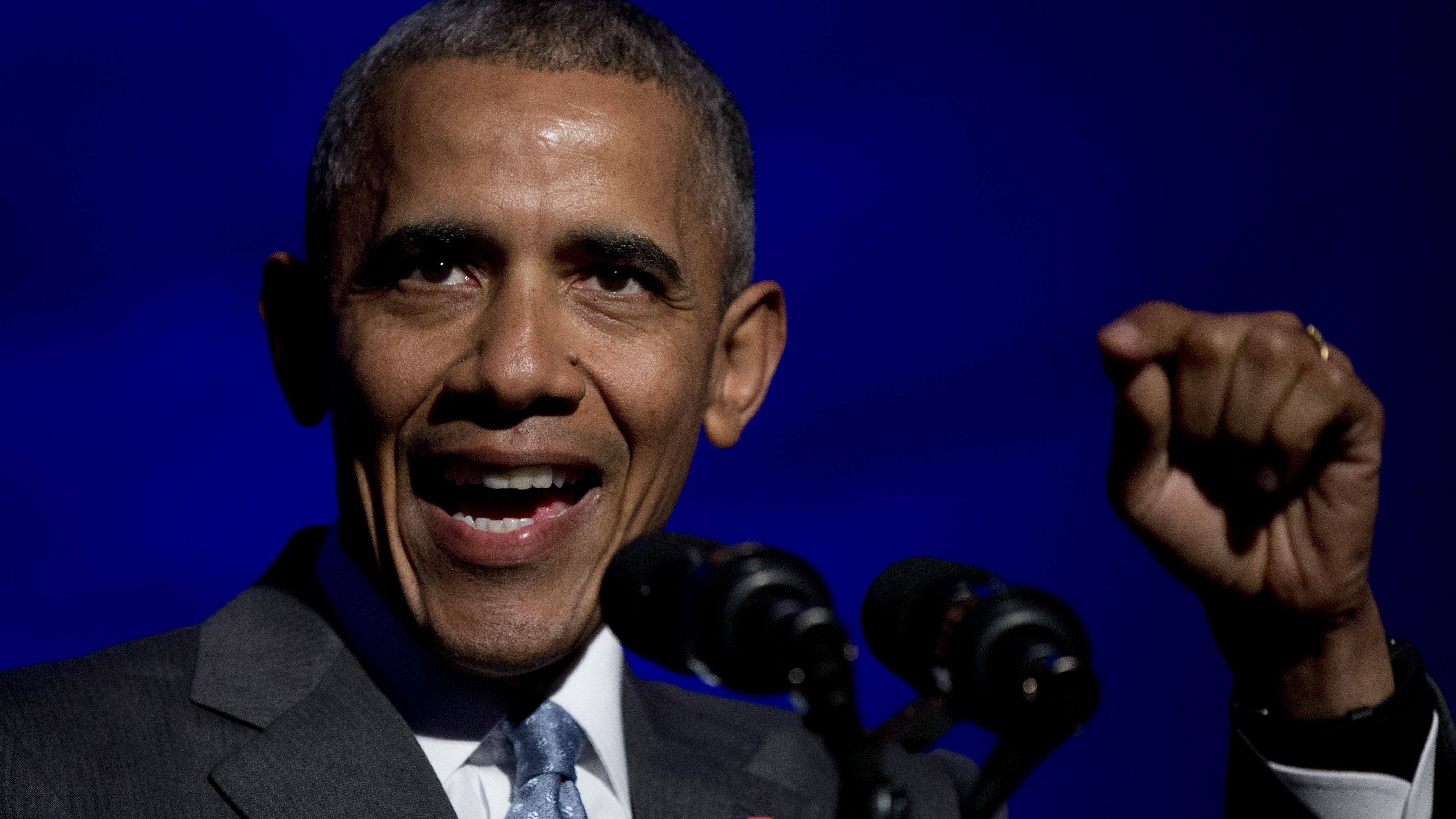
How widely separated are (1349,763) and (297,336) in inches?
63.9

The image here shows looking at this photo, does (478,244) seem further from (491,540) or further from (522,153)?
(491,540)

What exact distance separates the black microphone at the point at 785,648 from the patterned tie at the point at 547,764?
817 millimetres

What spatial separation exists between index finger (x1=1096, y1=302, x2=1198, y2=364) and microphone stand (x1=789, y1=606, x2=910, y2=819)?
1.61ft

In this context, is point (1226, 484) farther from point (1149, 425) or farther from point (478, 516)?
point (478, 516)

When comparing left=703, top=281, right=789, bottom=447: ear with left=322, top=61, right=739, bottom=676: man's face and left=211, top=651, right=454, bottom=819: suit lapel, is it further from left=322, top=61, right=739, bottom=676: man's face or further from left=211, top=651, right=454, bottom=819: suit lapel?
left=211, top=651, right=454, bottom=819: suit lapel

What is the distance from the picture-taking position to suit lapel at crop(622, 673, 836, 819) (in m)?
2.02

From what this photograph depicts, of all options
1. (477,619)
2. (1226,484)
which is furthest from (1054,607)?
(477,619)

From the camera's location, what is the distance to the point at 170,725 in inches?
70.4

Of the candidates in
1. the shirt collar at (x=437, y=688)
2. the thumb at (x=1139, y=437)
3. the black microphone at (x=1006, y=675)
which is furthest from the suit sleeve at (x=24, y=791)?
the thumb at (x=1139, y=437)

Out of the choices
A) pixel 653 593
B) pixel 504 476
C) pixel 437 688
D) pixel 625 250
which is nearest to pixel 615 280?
pixel 625 250

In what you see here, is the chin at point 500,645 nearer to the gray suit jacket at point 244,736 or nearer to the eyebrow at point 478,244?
the gray suit jacket at point 244,736

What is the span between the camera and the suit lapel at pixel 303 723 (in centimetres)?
172

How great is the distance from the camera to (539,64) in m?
1.88

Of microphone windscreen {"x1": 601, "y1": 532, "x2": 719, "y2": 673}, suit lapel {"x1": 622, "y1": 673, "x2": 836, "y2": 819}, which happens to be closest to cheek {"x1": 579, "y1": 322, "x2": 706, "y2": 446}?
suit lapel {"x1": 622, "y1": 673, "x2": 836, "y2": 819}
